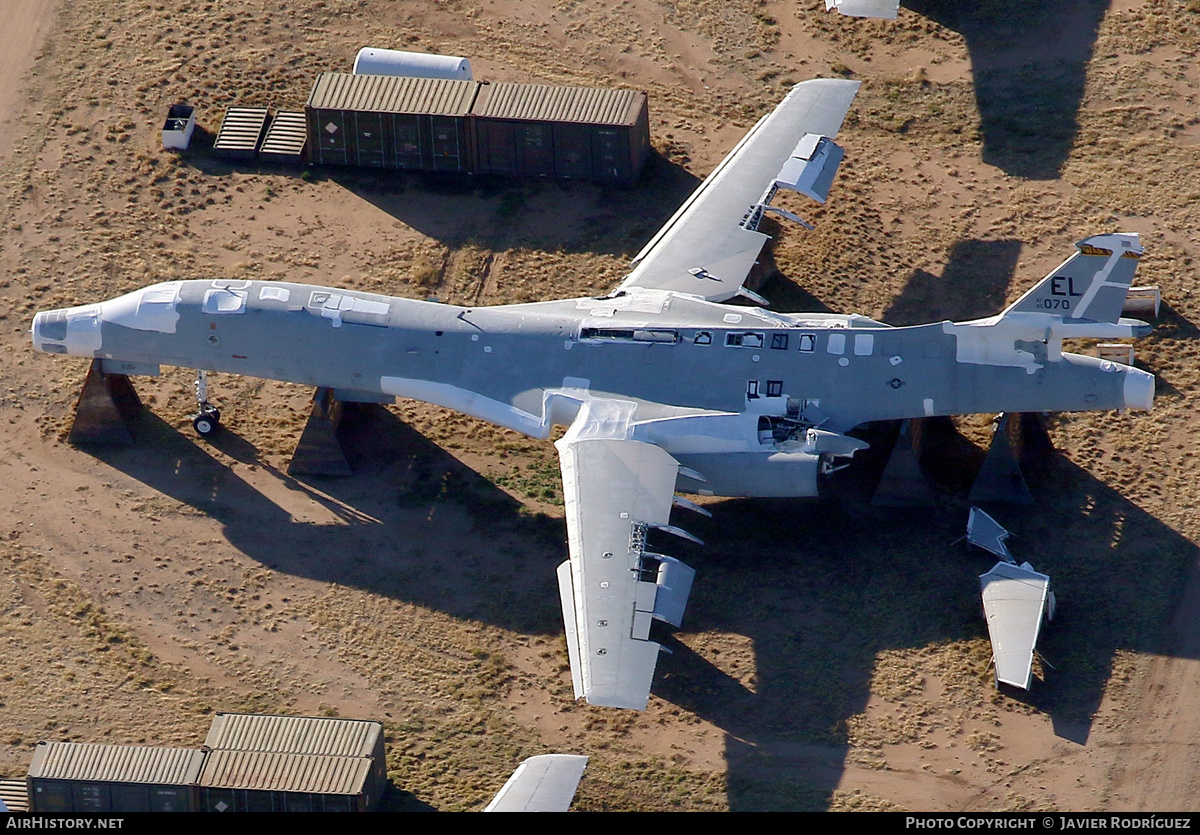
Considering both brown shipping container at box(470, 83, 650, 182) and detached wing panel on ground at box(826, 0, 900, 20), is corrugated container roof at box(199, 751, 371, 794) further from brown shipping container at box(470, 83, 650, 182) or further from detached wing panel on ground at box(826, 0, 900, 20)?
detached wing panel on ground at box(826, 0, 900, 20)

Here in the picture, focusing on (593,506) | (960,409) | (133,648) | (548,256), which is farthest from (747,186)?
(133,648)

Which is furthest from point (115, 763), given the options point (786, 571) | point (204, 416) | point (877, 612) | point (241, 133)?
point (241, 133)

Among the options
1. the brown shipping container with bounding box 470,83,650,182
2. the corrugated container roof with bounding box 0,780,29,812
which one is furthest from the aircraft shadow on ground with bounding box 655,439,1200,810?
the brown shipping container with bounding box 470,83,650,182

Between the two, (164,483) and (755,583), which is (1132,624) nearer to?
(755,583)

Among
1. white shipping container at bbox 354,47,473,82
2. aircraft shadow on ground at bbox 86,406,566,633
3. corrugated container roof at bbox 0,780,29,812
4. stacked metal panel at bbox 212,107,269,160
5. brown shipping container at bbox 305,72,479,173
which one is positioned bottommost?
corrugated container roof at bbox 0,780,29,812

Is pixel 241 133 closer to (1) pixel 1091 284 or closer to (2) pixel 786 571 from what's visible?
(2) pixel 786 571

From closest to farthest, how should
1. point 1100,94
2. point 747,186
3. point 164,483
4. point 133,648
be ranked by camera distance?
point 133,648 → point 164,483 → point 747,186 → point 1100,94
